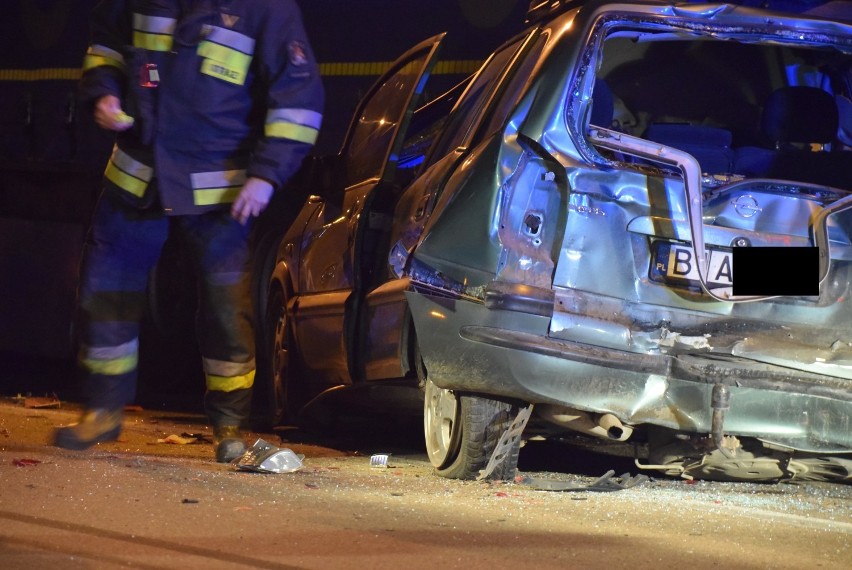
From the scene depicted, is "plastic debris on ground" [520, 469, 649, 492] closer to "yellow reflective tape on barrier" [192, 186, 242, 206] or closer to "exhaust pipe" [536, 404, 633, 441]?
"exhaust pipe" [536, 404, 633, 441]

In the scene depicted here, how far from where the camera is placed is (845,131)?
18.7 feet

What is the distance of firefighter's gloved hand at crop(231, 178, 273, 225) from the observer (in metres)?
4.80

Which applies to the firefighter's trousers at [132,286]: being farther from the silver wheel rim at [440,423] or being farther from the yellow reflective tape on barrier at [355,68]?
the yellow reflective tape on barrier at [355,68]

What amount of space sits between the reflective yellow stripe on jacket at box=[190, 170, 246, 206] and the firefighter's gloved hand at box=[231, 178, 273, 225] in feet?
0.31

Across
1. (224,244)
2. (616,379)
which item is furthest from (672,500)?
(224,244)

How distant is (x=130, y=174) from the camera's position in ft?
16.1

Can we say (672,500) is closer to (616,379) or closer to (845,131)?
(616,379)

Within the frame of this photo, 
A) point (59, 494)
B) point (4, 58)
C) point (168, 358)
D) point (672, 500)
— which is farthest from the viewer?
point (4, 58)

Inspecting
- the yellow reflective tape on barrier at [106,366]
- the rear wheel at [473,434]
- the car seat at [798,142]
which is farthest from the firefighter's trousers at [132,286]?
the car seat at [798,142]

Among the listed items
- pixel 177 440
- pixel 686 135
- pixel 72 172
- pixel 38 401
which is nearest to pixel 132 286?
pixel 177 440

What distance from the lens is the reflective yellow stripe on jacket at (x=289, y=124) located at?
15.9ft

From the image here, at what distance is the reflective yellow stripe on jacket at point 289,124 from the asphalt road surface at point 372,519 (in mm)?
1249

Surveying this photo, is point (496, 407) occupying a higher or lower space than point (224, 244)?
lower

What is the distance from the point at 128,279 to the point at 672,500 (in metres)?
2.17
